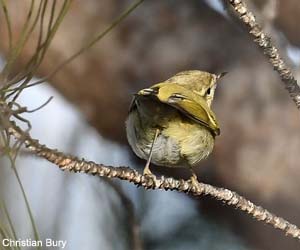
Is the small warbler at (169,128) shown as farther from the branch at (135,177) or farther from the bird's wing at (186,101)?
the branch at (135,177)

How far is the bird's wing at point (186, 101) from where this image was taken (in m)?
1.11

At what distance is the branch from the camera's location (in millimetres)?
699

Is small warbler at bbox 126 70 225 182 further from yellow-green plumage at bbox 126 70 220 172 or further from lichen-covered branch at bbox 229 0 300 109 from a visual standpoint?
lichen-covered branch at bbox 229 0 300 109

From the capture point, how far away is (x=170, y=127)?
45.3 inches

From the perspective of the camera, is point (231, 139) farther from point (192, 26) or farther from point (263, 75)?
point (192, 26)

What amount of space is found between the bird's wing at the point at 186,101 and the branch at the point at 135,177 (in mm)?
167

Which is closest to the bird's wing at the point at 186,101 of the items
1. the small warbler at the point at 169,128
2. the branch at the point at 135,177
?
the small warbler at the point at 169,128

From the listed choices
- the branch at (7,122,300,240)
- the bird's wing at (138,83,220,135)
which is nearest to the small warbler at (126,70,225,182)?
the bird's wing at (138,83,220,135)

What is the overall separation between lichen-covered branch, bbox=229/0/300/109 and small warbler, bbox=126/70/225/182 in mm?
218

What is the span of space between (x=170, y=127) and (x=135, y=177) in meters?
0.32

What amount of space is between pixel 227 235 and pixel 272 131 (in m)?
0.39

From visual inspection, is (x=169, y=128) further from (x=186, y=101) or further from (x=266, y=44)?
(x=266, y=44)

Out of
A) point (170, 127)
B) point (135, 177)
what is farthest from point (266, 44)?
point (170, 127)

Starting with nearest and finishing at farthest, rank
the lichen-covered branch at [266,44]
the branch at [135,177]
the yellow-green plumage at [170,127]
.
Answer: the branch at [135,177], the lichen-covered branch at [266,44], the yellow-green plumage at [170,127]
